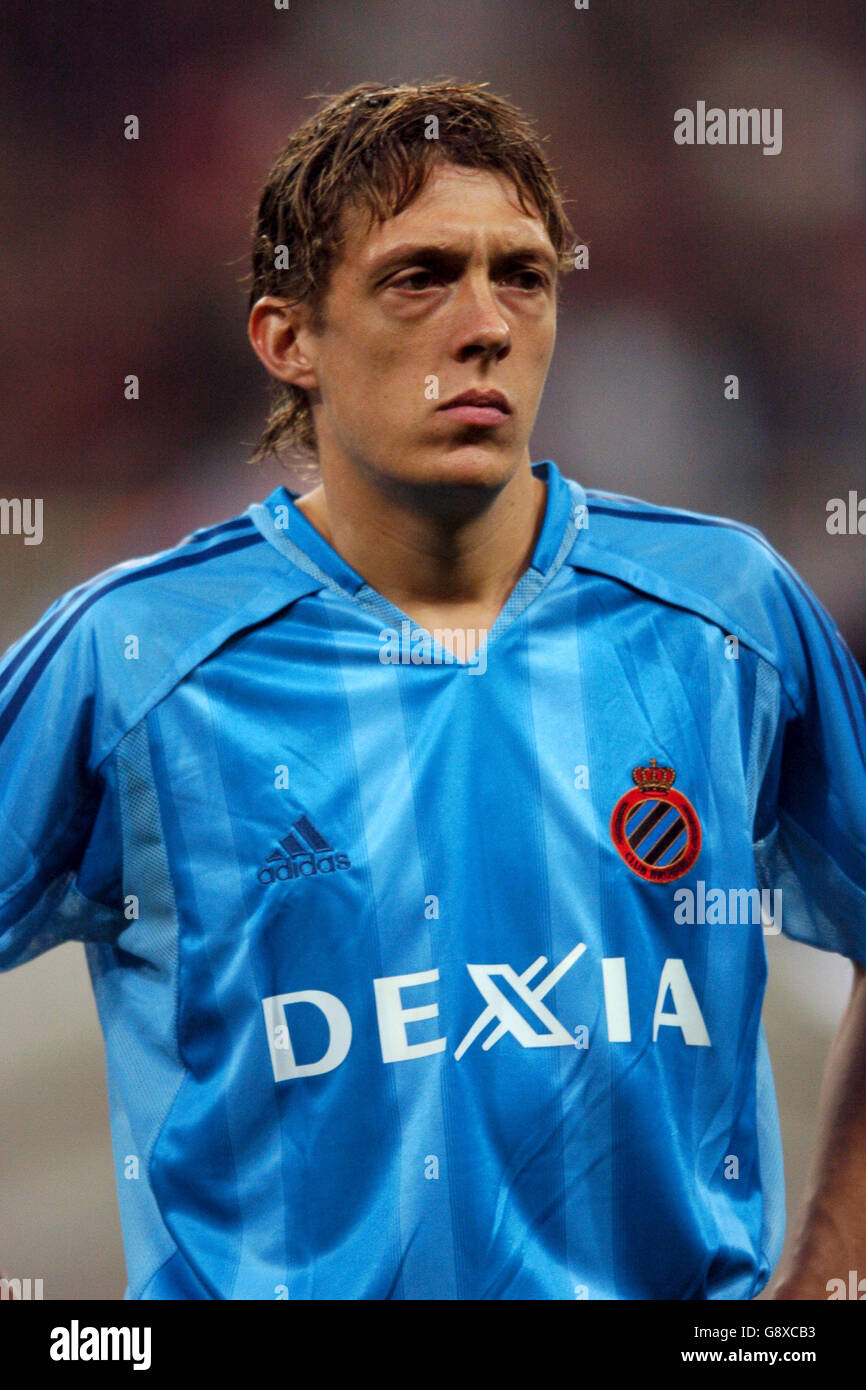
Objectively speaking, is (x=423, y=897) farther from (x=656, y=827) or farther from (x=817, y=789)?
(x=817, y=789)

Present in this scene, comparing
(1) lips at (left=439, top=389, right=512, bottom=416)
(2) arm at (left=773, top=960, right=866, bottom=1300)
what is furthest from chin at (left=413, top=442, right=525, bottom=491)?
(2) arm at (left=773, top=960, right=866, bottom=1300)

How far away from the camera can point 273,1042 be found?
65.6 inches

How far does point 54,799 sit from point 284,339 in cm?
67

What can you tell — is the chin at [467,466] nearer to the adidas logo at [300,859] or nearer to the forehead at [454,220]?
the forehead at [454,220]

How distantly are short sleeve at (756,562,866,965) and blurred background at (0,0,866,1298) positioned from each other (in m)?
0.07

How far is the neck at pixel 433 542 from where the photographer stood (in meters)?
1.76

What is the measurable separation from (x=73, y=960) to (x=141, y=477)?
2.42ft

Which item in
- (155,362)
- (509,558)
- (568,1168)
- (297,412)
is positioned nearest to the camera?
(568,1168)

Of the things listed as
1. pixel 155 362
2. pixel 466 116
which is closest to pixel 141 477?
pixel 155 362

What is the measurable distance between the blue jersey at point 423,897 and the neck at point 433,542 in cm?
3

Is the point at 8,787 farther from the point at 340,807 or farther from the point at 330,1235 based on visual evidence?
the point at 330,1235

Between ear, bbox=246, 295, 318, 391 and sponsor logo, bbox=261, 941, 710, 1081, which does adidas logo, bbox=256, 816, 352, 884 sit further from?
ear, bbox=246, 295, 318, 391

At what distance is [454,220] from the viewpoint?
5.45ft

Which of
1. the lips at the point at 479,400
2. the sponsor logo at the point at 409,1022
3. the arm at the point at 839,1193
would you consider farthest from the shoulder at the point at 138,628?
the arm at the point at 839,1193
